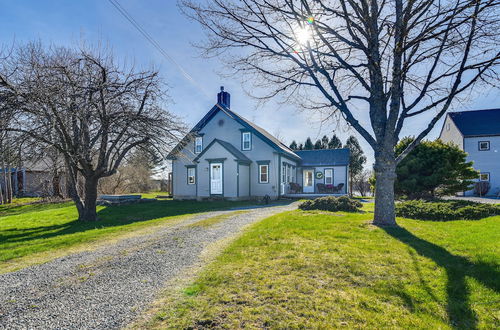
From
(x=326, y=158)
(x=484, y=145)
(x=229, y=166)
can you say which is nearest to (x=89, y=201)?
(x=229, y=166)

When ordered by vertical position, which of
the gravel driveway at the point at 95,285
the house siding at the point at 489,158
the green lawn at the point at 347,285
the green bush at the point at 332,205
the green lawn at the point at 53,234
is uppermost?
the house siding at the point at 489,158

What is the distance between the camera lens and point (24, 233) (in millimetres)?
9500

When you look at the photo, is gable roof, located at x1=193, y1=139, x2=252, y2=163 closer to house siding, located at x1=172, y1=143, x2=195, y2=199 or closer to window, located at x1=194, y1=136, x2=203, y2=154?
house siding, located at x1=172, y1=143, x2=195, y2=199

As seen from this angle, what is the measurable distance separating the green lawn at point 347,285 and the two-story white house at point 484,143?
26.1m

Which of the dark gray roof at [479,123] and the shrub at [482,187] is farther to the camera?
the dark gray roof at [479,123]

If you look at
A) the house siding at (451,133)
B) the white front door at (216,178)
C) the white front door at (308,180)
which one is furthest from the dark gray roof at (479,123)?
the white front door at (216,178)

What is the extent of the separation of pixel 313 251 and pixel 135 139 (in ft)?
29.7

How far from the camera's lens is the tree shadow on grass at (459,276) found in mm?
3100

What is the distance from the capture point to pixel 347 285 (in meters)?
3.93

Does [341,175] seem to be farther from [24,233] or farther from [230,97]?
[24,233]

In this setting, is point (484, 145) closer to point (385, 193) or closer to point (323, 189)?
point (323, 189)

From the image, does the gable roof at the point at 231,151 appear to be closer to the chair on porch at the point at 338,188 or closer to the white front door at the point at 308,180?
the chair on porch at the point at 338,188

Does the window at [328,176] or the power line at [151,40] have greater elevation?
the power line at [151,40]

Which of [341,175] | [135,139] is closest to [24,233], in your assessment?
[135,139]
